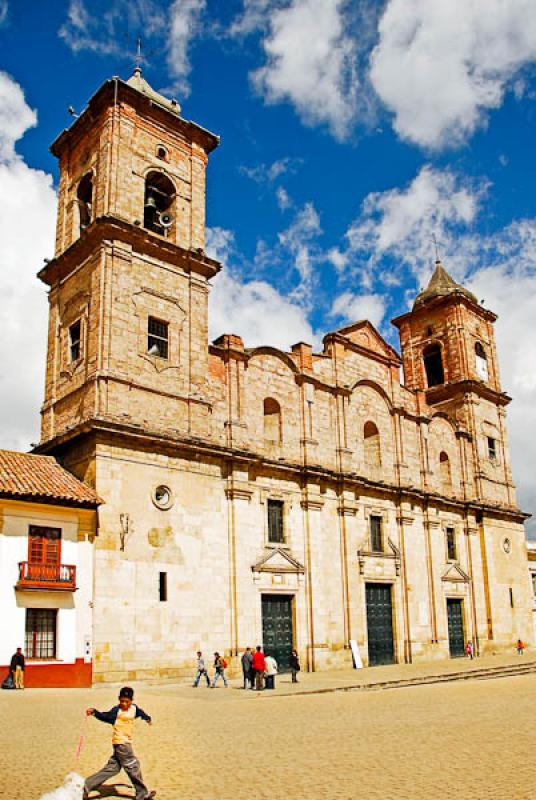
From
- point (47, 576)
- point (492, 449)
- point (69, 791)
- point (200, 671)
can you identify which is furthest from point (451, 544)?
point (69, 791)

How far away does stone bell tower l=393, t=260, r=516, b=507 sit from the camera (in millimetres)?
44653

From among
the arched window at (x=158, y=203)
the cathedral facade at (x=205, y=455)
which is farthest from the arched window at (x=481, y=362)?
the arched window at (x=158, y=203)

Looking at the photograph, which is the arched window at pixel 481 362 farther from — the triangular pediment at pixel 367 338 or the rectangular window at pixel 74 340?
the rectangular window at pixel 74 340

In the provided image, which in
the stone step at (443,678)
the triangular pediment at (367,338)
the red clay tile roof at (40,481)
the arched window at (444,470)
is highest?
the triangular pediment at (367,338)

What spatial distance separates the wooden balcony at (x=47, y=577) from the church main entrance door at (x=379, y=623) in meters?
15.5

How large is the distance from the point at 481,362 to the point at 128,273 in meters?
27.0

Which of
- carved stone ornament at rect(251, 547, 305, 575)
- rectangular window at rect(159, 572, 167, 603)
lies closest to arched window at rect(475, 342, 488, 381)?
carved stone ornament at rect(251, 547, 305, 575)

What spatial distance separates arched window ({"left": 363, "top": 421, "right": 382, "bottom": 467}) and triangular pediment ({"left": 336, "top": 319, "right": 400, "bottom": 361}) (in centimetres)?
399

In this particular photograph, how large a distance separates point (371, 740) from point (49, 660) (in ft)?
41.3

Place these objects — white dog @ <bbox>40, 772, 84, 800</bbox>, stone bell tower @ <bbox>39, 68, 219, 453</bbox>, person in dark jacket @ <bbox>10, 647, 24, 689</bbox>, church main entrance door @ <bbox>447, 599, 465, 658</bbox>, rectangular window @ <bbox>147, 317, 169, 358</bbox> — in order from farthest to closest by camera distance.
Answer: church main entrance door @ <bbox>447, 599, 465, 658</bbox> → rectangular window @ <bbox>147, 317, 169, 358</bbox> → stone bell tower @ <bbox>39, 68, 219, 453</bbox> → person in dark jacket @ <bbox>10, 647, 24, 689</bbox> → white dog @ <bbox>40, 772, 84, 800</bbox>

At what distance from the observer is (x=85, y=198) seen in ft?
104

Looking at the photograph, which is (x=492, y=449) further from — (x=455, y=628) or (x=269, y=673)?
(x=269, y=673)

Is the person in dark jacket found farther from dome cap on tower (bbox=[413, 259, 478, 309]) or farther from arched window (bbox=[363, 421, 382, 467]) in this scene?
dome cap on tower (bbox=[413, 259, 478, 309])

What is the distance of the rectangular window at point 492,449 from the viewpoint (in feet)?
150
